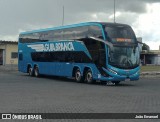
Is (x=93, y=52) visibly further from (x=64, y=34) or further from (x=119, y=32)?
(x=64, y=34)

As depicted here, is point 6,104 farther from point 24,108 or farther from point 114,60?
point 114,60

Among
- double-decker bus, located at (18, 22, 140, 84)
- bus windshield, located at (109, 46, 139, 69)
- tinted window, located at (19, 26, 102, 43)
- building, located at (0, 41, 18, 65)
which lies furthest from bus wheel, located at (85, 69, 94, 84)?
building, located at (0, 41, 18, 65)

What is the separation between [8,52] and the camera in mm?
79125

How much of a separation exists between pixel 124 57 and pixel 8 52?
54022 mm

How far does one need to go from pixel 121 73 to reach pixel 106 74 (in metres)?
0.95

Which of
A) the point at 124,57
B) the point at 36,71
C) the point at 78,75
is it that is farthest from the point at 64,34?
the point at 36,71

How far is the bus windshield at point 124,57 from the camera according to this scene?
27.1 m

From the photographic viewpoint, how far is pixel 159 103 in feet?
53.1

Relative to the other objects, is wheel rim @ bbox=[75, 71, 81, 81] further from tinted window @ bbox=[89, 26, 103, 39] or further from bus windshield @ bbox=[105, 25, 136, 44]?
bus windshield @ bbox=[105, 25, 136, 44]

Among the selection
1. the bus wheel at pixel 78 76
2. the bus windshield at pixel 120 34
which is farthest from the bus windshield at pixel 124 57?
the bus wheel at pixel 78 76

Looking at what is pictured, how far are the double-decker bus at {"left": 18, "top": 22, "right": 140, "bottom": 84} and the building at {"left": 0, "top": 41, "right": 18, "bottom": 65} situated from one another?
149 ft

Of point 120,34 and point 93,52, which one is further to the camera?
point 93,52

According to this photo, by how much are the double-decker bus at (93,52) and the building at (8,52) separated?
45297 millimetres

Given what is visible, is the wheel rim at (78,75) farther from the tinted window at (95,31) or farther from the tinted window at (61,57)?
the tinted window at (95,31)
